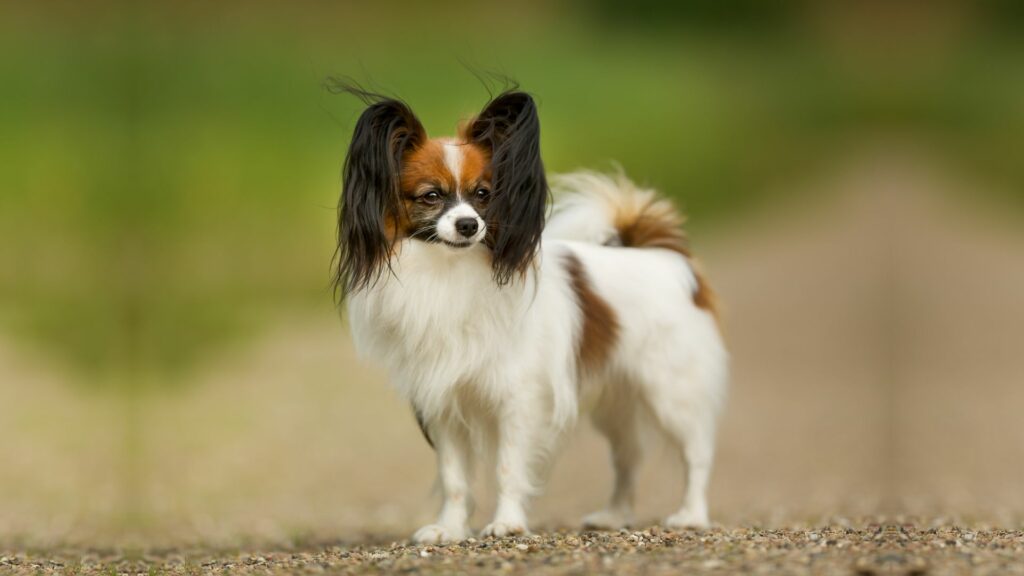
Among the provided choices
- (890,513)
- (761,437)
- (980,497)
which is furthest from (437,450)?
(761,437)

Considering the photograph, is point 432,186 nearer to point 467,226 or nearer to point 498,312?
point 467,226

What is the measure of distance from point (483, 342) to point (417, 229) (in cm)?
50

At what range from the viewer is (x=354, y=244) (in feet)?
14.4

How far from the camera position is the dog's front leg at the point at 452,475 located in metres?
4.64

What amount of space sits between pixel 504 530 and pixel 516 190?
1.26m

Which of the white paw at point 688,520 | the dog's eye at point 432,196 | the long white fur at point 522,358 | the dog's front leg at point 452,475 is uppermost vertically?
the dog's eye at point 432,196

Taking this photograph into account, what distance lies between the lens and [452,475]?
15.4 ft

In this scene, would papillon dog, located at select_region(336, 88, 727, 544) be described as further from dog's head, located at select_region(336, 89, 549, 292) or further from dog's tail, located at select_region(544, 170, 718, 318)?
dog's tail, located at select_region(544, 170, 718, 318)

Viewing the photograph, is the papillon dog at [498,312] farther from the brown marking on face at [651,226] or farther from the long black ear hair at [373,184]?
the brown marking on face at [651,226]

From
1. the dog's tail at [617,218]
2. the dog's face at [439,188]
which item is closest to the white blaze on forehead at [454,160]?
the dog's face at [439,188]

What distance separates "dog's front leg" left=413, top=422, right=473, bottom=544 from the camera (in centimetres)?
464

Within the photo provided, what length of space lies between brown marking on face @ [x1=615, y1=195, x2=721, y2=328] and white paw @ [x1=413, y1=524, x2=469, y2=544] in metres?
1.65

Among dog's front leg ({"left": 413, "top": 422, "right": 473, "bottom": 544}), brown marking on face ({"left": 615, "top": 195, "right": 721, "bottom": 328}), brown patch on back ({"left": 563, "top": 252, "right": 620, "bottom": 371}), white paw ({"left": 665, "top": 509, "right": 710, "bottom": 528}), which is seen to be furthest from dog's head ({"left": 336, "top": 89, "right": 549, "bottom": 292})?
white paw ({"left": 665, "top": 509, "right": 710, "bottom": 528})

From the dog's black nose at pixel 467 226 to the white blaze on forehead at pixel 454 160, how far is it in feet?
0.55
